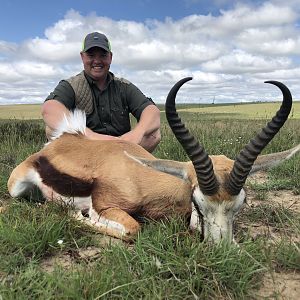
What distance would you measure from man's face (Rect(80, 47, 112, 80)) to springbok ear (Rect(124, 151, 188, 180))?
3.17 metres

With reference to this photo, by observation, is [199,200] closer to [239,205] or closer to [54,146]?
[239,205]

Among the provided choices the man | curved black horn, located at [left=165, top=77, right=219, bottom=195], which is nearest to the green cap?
the man

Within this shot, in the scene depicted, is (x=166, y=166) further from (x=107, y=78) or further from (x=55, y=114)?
(x=107, y=78)

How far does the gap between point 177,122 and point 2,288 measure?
6.38ft

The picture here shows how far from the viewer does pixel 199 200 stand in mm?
4086

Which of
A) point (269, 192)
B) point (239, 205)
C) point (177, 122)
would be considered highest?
point (177, 122)

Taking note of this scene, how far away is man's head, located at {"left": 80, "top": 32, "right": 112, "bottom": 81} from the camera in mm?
7229

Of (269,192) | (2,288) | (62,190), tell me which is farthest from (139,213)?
(269,192)

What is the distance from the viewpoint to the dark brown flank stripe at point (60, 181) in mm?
5176

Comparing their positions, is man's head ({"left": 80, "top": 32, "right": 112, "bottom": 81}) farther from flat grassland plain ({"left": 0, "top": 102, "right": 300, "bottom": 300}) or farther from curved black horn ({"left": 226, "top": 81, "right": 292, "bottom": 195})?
curved black horn ({"left": 226, "top": 81, "right": 292, "bottom": 195})

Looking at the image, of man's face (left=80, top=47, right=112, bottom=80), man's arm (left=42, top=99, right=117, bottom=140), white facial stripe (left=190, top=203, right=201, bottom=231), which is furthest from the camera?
man's face (left=80, top=47, right=112, bottom=80)

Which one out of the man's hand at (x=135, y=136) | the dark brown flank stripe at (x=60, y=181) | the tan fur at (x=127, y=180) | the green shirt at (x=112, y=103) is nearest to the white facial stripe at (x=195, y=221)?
the tan fur at (x=127, y=180)

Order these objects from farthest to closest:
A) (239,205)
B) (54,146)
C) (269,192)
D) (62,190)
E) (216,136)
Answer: (216,136) → (269,192) → (54,146) → (62,190) → (239,205)

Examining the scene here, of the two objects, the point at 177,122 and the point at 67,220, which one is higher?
the point at 177,122
